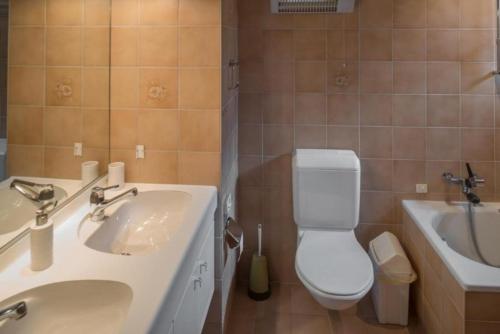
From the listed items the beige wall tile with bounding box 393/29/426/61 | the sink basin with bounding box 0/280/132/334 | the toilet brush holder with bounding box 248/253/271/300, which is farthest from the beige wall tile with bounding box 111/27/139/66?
the beige wall tile with bounding box 393/29/426/61

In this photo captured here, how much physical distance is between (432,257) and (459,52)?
1304 millimetres

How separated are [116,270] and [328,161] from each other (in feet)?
5.30

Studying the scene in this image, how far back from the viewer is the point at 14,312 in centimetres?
98

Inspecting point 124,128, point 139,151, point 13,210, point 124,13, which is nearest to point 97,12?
point 124,13

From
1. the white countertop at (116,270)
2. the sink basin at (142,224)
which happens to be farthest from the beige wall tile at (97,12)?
the white countertop at (116,270)

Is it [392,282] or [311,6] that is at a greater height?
[311,6]

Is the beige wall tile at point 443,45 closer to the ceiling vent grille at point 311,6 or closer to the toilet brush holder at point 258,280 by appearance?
the ceiling vent grille at point 311,6

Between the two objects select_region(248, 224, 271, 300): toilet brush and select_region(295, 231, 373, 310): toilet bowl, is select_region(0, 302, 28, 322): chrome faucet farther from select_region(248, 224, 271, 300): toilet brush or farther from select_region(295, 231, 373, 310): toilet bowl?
select_region(248, 224, 271, 300): toilet brush

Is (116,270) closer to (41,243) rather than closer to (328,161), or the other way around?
(41,243)

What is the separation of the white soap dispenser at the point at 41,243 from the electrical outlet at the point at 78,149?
644mm

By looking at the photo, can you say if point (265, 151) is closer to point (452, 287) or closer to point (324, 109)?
point (324, 109)

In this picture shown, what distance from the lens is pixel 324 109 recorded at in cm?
272

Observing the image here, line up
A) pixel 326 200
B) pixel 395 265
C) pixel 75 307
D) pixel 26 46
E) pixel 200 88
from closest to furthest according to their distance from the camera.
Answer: pixel 75 307, pixel 26 46, pixel 200 88, pixel 395 265, pixel 326 200

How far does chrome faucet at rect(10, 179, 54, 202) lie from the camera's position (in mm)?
1343
